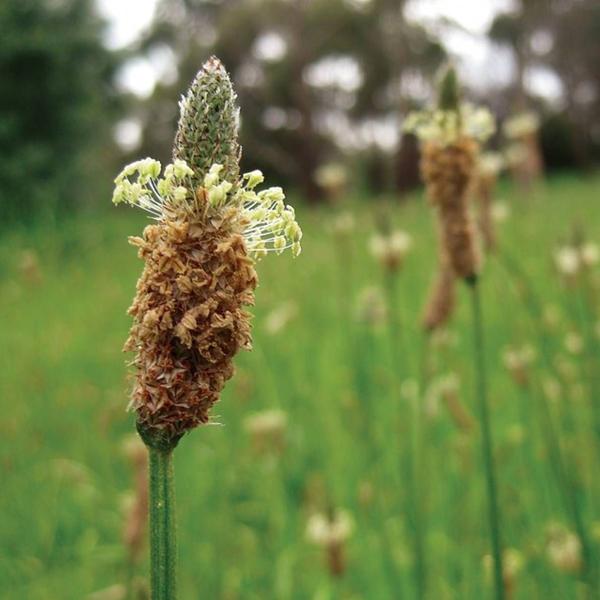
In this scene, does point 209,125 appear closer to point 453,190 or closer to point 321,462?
point 453,190

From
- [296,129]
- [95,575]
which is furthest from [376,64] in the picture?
[95,575]

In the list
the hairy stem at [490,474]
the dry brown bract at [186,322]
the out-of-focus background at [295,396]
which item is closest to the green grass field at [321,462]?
the out-of-focus background at [295,396]

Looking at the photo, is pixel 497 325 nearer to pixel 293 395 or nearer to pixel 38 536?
pixel 293 395

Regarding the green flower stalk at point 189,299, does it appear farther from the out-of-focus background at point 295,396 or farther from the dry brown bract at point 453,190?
the dry brown bract at point 453,190

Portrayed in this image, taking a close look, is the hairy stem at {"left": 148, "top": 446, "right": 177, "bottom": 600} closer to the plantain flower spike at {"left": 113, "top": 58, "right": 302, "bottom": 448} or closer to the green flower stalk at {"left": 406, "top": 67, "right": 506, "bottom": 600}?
the plantain flower spike at {"left": 113, "top": 58, "right": 302, "bottom": 448}

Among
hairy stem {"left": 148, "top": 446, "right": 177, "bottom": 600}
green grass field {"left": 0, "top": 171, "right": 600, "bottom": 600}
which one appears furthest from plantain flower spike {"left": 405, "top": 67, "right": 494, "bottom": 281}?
hairy stem {"left": 148, "top": 446, "right": 177, "bottom": 600}

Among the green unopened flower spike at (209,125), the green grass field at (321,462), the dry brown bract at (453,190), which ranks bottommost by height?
the green grass field at (321,462)

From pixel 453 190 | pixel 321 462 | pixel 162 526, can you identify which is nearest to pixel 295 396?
pixel 321 462
